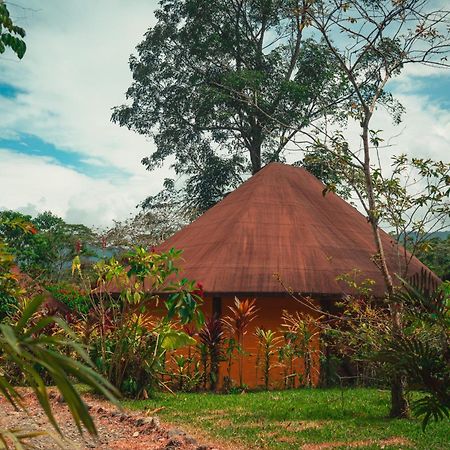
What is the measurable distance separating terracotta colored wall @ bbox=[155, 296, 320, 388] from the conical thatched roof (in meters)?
0.45

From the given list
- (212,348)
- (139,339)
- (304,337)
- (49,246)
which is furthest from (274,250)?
(49,246)

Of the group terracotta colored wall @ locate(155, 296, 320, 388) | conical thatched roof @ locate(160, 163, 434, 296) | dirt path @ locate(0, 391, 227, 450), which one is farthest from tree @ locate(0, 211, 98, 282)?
dirt path @ locate(0, 391, 227, 450)

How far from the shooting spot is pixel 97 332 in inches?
430

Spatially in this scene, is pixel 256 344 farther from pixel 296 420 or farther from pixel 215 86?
pixel 215 86

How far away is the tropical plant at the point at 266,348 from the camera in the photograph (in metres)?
11.3

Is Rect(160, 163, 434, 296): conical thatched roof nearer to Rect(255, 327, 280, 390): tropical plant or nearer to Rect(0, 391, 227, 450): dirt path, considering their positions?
Rect(255, 327, 280, 390): tropical plant

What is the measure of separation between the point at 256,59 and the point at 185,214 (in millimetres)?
6270

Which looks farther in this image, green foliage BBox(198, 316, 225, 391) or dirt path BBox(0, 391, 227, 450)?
green foliage BBox(198, 316, 225, 391)

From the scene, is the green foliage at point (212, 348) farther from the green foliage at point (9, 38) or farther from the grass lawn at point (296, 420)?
the green foliage at point (9, 38)

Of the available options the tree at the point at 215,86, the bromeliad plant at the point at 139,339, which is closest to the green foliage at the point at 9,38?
the bromeliad plant at the point at 139,339

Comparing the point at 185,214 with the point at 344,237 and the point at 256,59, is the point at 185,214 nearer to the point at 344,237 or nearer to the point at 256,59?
the point at 256,59

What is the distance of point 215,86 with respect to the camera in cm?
2481

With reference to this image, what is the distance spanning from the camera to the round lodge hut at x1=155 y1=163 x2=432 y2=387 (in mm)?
11914

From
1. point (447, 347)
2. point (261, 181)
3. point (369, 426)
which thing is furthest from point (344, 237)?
point (447, 347)
